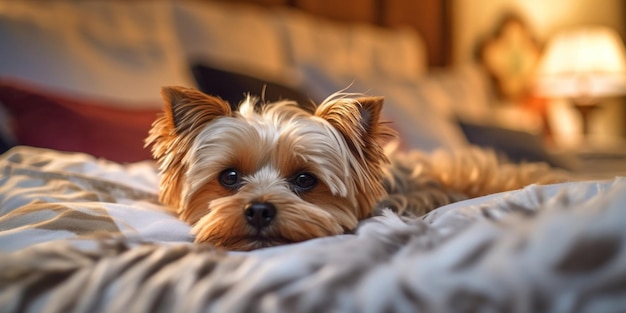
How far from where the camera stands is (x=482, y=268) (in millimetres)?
532

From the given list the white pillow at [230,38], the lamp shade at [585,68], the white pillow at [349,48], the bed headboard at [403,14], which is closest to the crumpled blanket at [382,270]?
the white pillow at [230,38]

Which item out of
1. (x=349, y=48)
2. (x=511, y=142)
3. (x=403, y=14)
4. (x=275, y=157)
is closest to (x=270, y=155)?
(x=275, y=157)

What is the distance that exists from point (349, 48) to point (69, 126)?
1462mm

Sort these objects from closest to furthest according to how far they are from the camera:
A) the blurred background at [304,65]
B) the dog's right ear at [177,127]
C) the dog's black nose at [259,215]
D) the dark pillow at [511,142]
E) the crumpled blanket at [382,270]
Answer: the crumpled blanket at [382,270]
the dog's black nose at [259,215]
the dog's right ear at [177,127]
the blurred background at [304,65]
the dark pillow at [511,142]

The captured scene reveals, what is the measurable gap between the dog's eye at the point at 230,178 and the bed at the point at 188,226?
121 mm

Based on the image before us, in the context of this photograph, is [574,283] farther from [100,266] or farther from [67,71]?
[67,71]

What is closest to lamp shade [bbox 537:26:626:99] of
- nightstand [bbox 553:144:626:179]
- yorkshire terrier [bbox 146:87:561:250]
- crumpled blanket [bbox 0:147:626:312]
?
nightstand [bbox 553:144:626:179]

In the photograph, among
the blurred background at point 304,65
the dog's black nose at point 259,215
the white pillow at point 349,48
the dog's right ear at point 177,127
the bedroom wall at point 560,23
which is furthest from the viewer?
the bedroom wall at point 560,23

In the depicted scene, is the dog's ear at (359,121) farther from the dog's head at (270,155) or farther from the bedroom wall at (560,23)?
the bedroom wall at (560,23)

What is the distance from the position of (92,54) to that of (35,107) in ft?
1.39

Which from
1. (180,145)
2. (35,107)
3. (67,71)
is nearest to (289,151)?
(180,145)

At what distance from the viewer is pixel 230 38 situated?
81.5 inches

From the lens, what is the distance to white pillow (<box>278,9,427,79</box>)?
7.46ft

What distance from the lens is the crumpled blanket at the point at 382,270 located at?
512 mm
